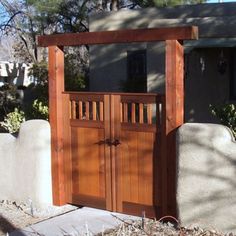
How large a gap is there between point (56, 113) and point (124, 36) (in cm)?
150

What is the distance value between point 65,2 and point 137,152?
19.8 metres

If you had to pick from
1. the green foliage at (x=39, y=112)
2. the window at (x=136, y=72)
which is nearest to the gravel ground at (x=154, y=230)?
the green foliage at (x=39, y=112)

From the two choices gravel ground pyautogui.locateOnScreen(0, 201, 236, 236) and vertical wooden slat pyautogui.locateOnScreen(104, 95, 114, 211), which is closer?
gravel ground pyautogui.locateOnScreen(0, 201, 236, 236)

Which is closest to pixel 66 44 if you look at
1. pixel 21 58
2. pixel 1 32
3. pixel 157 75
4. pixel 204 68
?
pixel 157 75

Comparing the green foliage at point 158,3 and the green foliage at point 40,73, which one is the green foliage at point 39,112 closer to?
the green foliage at point 40,73

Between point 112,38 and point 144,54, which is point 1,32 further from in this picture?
point 112,38

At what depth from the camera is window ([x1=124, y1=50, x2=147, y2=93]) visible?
17.3 metres

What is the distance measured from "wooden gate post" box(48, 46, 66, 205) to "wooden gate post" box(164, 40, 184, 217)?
170 cm

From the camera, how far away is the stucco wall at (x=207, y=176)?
19.3 ft

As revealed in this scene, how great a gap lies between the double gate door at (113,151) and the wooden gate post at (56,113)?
86 millimetres

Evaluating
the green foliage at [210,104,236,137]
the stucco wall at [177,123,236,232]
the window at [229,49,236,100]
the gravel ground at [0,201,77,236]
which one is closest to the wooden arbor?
the stucco wall at [177,123,236,232]

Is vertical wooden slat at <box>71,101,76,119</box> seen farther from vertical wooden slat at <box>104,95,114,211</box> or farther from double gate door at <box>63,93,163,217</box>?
vertical wooden slat at <box>104,95,114,211</box>

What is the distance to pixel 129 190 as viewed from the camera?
689cm

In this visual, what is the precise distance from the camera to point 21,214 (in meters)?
7.46
